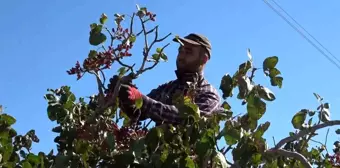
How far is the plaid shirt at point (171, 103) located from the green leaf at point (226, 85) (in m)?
0.13

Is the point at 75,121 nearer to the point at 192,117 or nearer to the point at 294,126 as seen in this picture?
the point at 192,117

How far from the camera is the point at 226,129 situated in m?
2.54

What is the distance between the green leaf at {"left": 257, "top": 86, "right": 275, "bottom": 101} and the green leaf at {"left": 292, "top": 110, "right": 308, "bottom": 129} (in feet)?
0.62

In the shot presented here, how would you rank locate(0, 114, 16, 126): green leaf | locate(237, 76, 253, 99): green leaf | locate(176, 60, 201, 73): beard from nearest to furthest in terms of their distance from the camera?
locate(237, 76, 253, 99): green leaf → locate(0, 114, 16, 126): green leaf → locate(176, 60, 201, 73): beard

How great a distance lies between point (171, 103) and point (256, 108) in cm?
61

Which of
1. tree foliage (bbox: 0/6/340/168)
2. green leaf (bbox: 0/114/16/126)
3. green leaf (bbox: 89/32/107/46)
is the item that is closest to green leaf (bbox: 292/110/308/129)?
tree foliage (bbox: 0/6/340/168)

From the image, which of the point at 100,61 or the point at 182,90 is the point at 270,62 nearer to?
the point at 182,90

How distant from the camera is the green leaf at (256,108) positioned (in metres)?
2.59

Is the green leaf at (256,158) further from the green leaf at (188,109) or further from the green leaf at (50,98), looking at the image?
the green leaf at (50,98)

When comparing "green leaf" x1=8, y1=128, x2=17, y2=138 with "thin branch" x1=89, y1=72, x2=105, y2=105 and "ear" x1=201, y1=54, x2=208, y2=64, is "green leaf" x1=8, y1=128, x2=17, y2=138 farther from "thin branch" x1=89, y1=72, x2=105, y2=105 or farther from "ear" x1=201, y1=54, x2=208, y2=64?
"ear" x1=201, y1=54, x2=208, y2=64

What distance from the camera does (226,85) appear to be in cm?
272

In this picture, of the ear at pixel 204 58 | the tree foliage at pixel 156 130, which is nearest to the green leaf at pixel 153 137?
the tree foliage at pixel 156 130


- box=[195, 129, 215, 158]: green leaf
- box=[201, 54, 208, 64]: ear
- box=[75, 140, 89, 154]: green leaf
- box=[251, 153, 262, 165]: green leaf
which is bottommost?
box=[195, 129, 215, 158]: green leaf

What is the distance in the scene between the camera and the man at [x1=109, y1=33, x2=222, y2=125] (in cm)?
277
